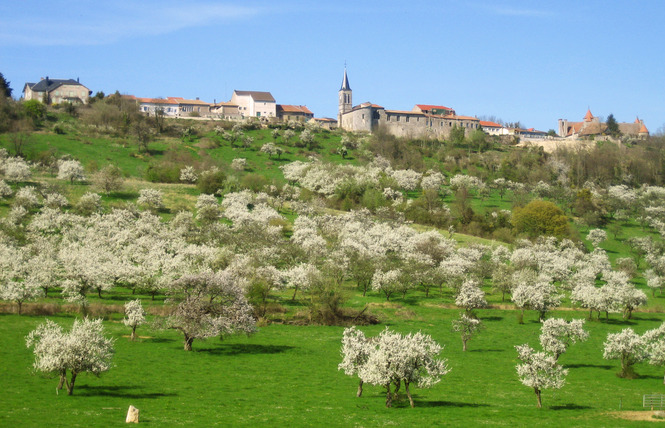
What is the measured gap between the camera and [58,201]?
Result: 9588 centimetres

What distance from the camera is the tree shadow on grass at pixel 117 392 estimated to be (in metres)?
34.9

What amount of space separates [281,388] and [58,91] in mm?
179439

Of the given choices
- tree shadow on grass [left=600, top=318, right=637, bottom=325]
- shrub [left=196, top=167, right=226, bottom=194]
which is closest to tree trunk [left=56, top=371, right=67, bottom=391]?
tree shadow on grass [left=600, top=318, right=637, bottom=325]

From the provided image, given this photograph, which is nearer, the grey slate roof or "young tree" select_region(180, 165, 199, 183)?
"young tree" select_region(180, 165, 199, 183)

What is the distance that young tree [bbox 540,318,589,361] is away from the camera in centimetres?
4897

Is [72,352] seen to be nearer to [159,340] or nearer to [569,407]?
[159,340]

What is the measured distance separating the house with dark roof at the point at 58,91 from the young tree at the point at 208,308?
155 m

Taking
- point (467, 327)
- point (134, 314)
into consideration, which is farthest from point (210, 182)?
point (467, 327)

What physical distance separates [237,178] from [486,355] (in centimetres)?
7935

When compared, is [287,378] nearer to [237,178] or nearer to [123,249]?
[123,249]

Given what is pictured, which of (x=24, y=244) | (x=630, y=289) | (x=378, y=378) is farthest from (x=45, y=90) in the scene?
(x=378, y=378)

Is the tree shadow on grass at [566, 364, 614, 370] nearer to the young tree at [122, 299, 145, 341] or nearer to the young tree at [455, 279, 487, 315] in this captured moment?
the young tree at [455, 279, 487, 315]

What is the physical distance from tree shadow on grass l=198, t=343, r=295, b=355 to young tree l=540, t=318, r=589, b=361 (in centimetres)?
2006

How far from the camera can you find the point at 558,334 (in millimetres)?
52250
